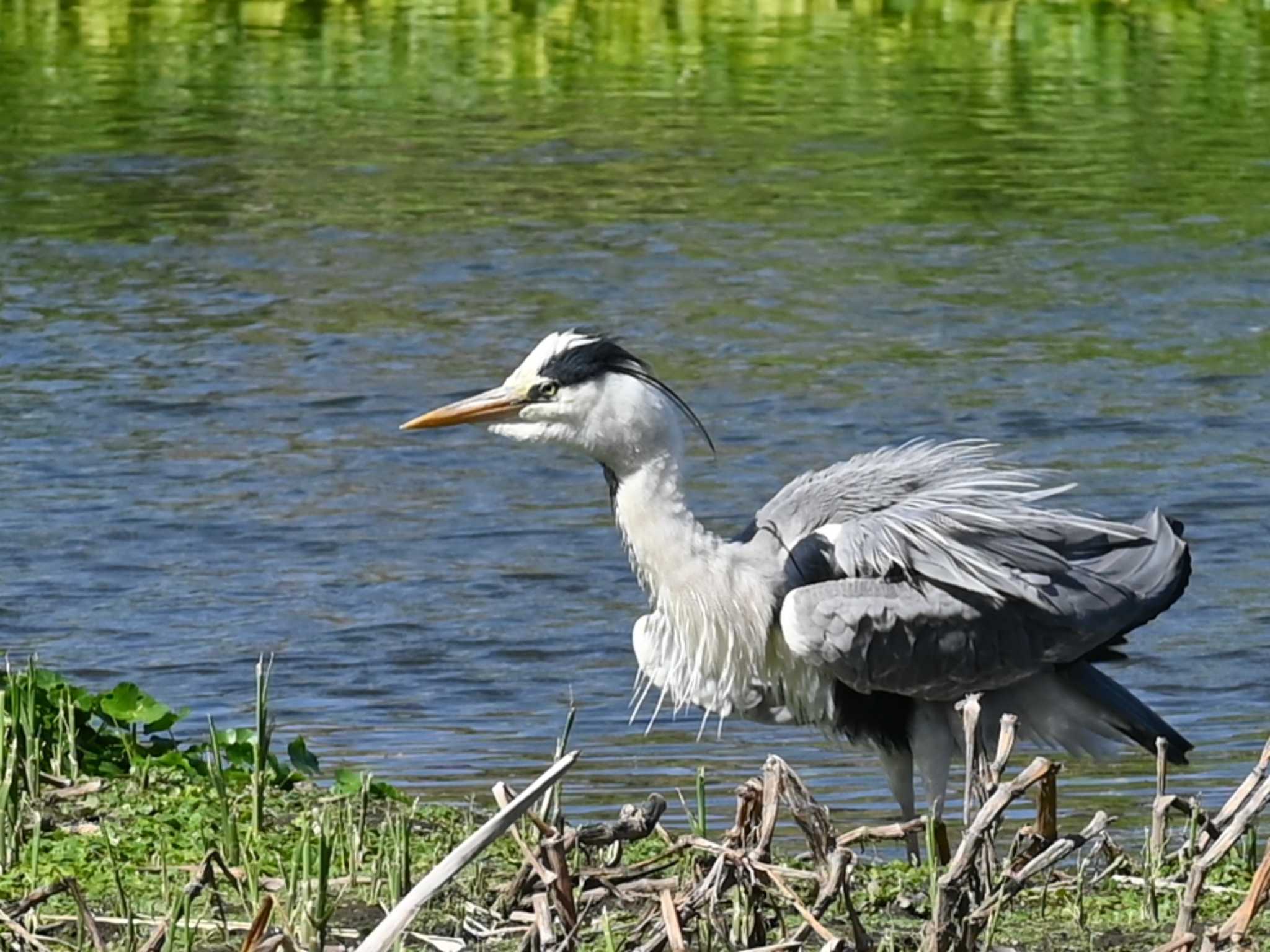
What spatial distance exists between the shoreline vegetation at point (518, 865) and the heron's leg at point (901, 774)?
128 millimetres

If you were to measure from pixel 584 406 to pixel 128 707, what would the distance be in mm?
1262

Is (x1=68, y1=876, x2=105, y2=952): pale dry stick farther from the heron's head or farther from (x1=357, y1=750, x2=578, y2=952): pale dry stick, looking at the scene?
the heron's head

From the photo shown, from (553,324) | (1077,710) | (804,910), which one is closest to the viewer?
(804,910)

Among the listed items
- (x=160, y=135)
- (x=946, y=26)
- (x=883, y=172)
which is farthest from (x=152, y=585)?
(x=946, y=26)

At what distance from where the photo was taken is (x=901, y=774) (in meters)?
6.15

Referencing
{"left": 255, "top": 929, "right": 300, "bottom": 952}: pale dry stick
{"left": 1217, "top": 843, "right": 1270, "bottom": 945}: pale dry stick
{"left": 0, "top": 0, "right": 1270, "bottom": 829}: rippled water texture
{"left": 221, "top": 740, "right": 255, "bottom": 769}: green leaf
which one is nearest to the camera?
{"left": 1217, "top": 843, "right": 1270, "bottom": 945}: pale dry stick

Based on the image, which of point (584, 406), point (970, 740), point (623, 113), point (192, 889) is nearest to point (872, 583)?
point (584, 406)

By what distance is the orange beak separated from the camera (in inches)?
232

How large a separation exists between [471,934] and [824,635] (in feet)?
5.48

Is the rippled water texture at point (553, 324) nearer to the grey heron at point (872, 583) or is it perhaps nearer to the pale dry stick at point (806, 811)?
the grey heron at point (872, 583)

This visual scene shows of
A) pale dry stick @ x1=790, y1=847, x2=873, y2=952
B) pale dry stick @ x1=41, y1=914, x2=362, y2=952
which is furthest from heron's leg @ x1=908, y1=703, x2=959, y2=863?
pale dry stick @ x1=790, y1=847, x2=873, y2=952

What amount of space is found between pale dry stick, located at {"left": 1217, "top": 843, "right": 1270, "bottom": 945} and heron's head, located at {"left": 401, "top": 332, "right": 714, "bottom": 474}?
2.56 meters

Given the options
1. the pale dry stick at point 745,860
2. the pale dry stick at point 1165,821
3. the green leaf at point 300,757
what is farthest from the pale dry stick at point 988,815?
the green leaf at point 300,757

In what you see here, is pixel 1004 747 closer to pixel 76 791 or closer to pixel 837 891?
pixel 837 891
